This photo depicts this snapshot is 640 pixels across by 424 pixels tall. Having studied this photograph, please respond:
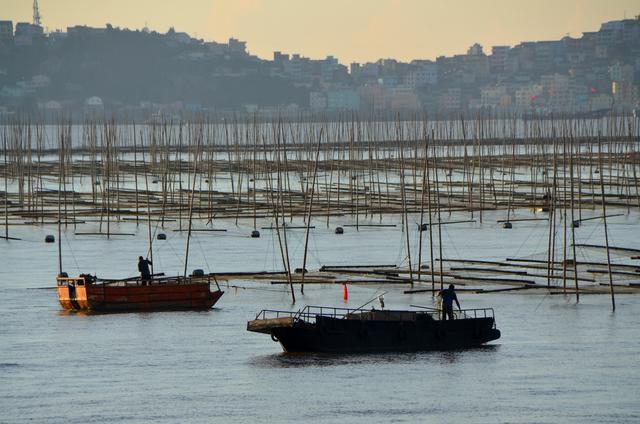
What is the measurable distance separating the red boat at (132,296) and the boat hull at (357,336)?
768 centimetres

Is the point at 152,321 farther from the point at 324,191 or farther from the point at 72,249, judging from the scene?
the point at 324,191

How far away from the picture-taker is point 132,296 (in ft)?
146

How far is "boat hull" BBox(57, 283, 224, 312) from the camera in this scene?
44.2 m

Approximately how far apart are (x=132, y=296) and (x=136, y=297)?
122mm

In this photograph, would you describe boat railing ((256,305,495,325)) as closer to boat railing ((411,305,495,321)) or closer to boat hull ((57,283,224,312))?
boat railing ((411,305,495,321))

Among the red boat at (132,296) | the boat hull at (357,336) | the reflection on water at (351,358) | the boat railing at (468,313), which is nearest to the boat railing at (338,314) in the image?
the boat railing at (468,313)

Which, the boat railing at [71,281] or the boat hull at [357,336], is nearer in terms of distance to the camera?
the boat hull at [357,336]

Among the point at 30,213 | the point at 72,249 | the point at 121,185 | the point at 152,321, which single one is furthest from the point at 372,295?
the point at 121,185

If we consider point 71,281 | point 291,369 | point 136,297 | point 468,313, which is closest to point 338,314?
point 291,369

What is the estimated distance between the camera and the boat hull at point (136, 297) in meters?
44.2

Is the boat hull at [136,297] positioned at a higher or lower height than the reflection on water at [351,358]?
higher

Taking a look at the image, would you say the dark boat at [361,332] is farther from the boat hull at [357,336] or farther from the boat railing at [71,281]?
the boat railing at [71,281]

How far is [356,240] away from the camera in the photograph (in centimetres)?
6494

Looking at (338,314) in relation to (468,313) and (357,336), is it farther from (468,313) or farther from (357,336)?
(468,313)
